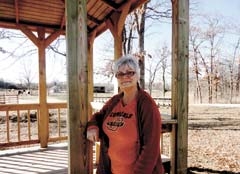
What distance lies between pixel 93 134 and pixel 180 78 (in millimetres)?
1216

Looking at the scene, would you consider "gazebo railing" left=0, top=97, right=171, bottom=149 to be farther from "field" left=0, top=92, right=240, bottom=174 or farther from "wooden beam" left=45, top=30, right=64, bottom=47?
"field" left=0, top=92, right=240, bottom=174

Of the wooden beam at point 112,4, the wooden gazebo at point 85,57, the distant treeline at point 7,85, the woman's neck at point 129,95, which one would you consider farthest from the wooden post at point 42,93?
the distant treeline at point 7,85

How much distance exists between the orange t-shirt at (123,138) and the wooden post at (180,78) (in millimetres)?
1066

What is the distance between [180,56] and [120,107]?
1.16 m

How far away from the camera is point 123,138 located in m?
1.89

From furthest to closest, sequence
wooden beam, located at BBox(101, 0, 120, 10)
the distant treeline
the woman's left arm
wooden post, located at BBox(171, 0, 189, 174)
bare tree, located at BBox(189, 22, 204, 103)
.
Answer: the distant treeline
bare tree, located at BBox(189, 22, 204, 103)
wooden beam, located at BBox(101, 0, 120, 10)
wooden post, located at BBox(171, 0, 189, 174)
the woman's left arm

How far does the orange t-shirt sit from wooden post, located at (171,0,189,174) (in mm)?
1066

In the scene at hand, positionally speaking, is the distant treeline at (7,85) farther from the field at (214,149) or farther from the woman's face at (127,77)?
the woman's face at (127,77)

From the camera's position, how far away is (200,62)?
96.8 feet

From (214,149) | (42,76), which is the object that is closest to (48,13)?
(42,76)

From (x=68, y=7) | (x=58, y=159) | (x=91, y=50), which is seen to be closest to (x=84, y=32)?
(x=68, y=7)

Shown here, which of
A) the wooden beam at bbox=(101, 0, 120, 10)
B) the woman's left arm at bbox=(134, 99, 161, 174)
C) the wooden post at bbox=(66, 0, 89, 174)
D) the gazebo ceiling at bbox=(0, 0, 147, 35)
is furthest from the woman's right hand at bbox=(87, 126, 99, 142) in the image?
the wooden beam at bbox=(101, 0, 120, 10)

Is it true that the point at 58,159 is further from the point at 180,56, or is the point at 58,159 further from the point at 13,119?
the point at 13,119

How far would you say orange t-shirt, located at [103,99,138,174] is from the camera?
1.86 m
